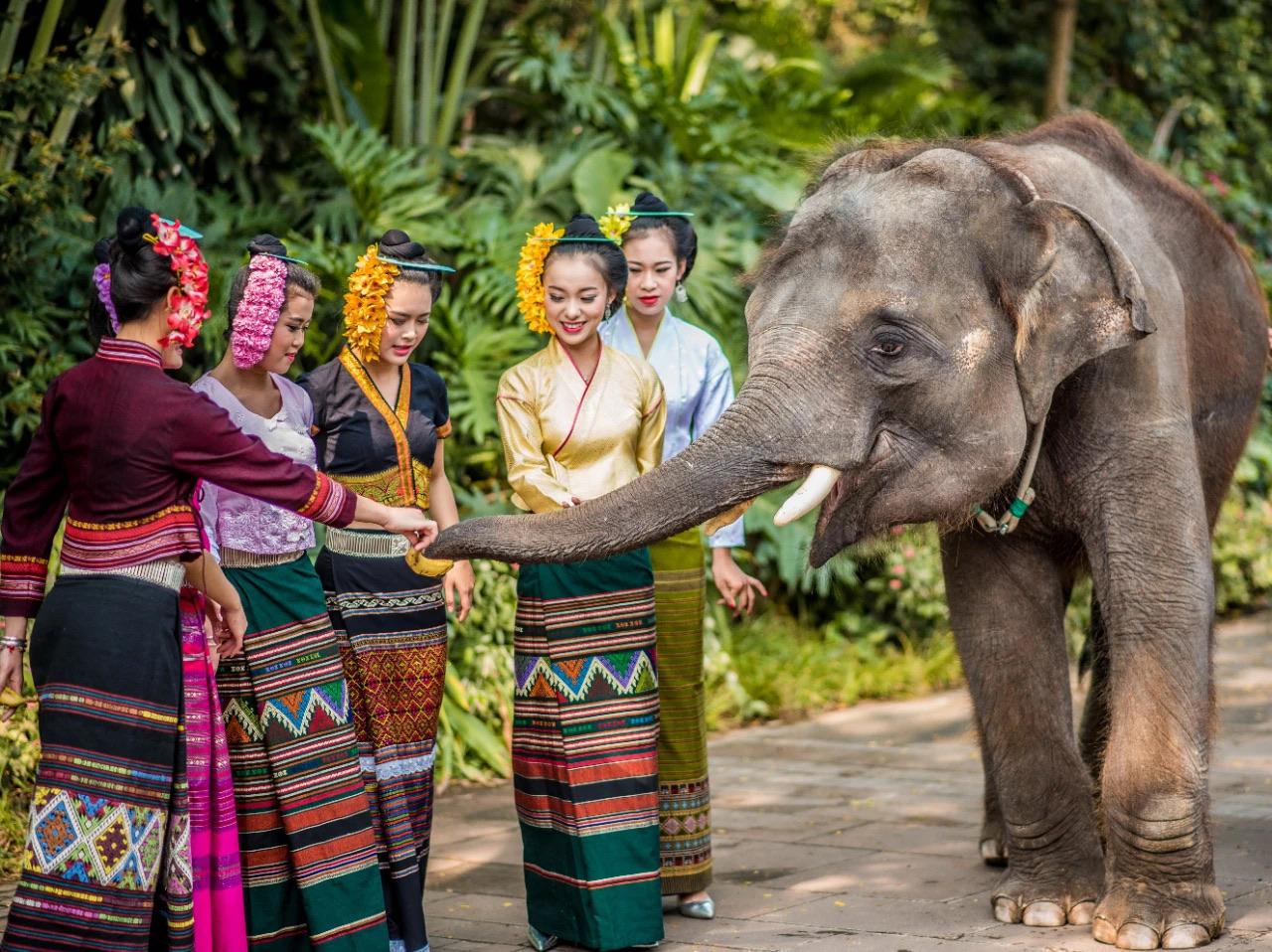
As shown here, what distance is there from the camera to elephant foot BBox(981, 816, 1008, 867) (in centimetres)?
565

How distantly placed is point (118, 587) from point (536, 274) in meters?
1.59

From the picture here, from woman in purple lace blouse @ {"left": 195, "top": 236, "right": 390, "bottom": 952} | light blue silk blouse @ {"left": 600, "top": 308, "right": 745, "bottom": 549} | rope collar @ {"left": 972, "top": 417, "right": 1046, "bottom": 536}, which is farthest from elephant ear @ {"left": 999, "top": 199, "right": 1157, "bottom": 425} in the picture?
woman in purple lace blouse @ {"left": 195, "top": 236, "right": 390, "bottom": 952}

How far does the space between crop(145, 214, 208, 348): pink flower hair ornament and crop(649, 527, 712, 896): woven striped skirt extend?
165 cm

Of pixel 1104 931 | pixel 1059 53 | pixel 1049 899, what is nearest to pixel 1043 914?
pixel 1049 899

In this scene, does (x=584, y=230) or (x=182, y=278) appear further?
(x=584, y=230)

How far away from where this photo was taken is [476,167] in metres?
9.81

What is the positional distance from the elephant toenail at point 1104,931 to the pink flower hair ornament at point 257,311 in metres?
2.68

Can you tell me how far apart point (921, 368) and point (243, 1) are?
216 inches

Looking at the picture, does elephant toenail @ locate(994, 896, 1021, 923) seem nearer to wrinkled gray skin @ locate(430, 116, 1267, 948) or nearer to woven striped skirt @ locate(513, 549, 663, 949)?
wrinkled gray skin @ locate(430, 116, 1267, 948)

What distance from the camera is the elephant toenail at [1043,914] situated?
4957 mm

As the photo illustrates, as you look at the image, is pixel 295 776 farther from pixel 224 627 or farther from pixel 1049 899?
pixel 1049 899

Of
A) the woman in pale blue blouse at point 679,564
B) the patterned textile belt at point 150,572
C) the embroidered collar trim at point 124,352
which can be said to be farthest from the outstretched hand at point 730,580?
the embroidered collar trim at point 124,352

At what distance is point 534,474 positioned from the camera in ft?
15.8

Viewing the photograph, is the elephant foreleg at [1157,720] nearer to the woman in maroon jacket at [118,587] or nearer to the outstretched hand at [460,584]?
the outstretched hand at [460,584]
